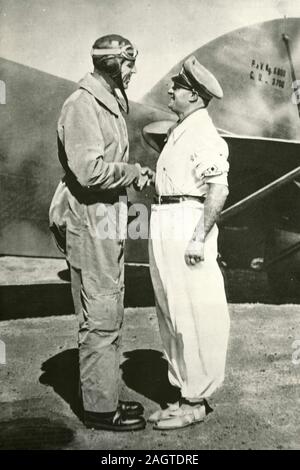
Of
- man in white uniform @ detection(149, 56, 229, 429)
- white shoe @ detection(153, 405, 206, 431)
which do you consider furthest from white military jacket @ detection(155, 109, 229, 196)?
white shoe @ detection(153, 405, 206, 431)

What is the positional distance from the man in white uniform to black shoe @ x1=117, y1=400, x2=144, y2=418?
0.08 m

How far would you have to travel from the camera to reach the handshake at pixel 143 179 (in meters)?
2.80

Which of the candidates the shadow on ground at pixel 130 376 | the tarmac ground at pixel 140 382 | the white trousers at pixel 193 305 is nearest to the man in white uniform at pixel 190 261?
the white trousers at pixel 193 305

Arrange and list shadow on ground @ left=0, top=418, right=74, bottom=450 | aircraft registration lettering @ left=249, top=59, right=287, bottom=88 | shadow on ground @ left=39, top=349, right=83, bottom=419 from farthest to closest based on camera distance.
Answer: aircraft registration lettering @ left=249, top=59, right=287, bottom=88 → shadow on ground @ left=39, top=349, right=83, bottom=419 → shadow on ground @ left=0, top=418, right=74, bottom=450

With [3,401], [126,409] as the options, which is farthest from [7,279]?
[126,409]

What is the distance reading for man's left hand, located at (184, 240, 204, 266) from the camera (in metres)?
2.68

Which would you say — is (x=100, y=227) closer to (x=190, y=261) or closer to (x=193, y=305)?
(x=190, y=261)

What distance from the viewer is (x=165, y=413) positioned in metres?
2.80

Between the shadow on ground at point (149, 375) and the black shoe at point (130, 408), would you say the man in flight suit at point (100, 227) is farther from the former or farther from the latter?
the shadow on ground at point (149, 375)

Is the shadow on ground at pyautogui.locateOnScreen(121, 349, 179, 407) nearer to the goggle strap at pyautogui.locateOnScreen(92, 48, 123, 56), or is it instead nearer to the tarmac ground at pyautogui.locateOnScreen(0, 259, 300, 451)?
the tarmac ground at pyautogui.locateOnScreen(0, 259, 300, 451)

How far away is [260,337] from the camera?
13.2 feet

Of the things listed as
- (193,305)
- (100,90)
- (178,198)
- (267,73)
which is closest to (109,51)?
(100,90)

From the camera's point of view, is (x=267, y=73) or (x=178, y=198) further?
(x=267, y=73)

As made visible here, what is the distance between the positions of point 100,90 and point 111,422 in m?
Result: 1.55
